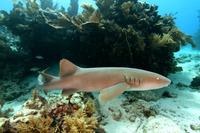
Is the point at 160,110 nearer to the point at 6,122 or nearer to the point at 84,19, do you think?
the point at 6,122

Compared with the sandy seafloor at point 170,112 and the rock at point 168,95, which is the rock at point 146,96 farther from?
the rock at point 168,95

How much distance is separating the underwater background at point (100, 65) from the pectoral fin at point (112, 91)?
0.91 m

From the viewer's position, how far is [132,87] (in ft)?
7.12

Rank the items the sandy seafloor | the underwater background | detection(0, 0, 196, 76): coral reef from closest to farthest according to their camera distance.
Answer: the underwater background < the sandy seafloor < detection(0, 0, 196, 76): coral reef

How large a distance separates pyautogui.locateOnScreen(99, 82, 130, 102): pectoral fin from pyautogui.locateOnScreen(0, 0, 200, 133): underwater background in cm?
91

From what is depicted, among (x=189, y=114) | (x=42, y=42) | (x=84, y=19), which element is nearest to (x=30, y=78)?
(x=42, y=42)

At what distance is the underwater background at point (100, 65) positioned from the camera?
2693 millimetres

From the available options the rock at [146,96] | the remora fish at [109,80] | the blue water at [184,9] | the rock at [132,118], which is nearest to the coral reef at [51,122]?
the remora fish at [109,80]

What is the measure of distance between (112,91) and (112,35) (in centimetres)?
404

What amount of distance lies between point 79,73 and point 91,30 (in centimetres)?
386

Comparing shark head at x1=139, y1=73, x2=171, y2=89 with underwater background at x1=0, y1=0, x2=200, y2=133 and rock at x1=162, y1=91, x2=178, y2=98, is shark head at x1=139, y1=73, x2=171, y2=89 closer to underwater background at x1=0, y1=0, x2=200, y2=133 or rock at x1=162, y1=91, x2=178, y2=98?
underwater background at x1=0, y1=0, x2=200, y2=133

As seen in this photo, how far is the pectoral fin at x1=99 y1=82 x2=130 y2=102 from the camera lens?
1.91 metres

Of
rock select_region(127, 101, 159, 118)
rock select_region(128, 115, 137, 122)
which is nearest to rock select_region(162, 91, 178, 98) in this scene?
rock select_region(127, 101, 159, 118)

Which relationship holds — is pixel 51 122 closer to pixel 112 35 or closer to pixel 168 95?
pixel 112 35
